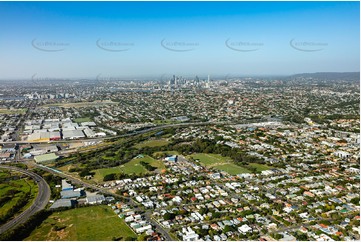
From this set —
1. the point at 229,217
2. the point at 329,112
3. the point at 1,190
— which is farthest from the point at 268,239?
the point at 329,112

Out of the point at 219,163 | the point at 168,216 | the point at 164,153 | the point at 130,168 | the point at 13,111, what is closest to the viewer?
the point at 168,216

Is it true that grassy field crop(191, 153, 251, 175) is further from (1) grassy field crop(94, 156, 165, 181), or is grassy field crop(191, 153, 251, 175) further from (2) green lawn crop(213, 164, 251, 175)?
(1) grassy field crop(94, 156, 165, 181)

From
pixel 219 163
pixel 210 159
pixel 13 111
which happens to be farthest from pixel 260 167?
pixel 13 111

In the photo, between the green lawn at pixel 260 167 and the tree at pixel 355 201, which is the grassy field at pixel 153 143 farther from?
the tree at pixel 355 201

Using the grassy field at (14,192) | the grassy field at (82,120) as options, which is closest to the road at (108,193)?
the grassy field at (14,192)

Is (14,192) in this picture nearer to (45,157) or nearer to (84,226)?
(84,226)

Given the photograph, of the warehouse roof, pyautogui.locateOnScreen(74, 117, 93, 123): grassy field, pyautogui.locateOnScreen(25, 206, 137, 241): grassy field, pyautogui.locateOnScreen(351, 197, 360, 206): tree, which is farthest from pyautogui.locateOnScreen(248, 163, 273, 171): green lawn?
pyautogui.locateOnScreen(74, 117, 93, 123): grassy field

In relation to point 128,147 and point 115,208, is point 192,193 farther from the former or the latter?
point 128,147
